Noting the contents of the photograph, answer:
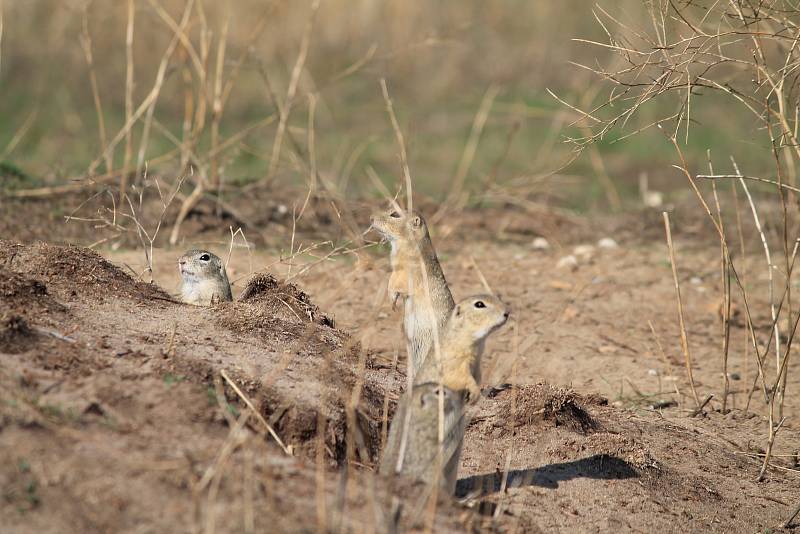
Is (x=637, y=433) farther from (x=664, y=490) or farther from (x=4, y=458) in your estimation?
(x=4, y=458)

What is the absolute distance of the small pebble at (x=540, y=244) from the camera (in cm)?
977

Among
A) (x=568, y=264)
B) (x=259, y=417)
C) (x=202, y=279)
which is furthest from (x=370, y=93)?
(x=259, y=417)

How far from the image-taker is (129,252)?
8164 millimetres

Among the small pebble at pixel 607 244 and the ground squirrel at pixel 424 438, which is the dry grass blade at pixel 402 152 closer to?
the ground squirrel at pixel 424 438

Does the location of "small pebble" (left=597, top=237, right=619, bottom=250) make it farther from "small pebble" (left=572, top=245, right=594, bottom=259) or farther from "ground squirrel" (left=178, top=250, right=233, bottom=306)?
"ground squirrel" (left=178, top=250, right=233, bottom=306)

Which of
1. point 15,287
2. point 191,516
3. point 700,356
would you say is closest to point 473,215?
point 700,356

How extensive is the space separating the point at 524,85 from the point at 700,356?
1038cm

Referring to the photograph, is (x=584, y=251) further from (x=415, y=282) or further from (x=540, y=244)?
(x=415, y=282)

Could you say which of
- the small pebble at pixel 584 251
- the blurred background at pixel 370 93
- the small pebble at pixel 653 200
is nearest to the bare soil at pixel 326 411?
the small pebble at pixel 584 251

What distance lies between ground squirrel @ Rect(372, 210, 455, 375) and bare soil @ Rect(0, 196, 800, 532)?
0.60 ft

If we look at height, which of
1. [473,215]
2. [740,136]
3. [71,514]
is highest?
[740,136]

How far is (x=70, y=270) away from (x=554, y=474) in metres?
2.83

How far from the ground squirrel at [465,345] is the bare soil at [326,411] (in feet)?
0.73

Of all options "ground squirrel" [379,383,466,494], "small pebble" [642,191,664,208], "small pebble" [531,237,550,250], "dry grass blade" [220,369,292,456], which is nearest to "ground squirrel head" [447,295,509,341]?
"ground squirrel" [379,383,466,494]
